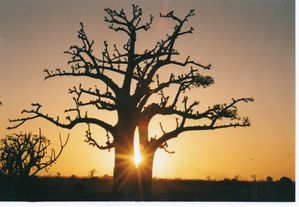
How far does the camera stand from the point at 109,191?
1238 centimetres

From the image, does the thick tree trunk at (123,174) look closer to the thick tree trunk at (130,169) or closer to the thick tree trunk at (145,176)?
the thick tree trunk at (130,169)

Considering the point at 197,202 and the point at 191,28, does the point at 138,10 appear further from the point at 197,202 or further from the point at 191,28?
the point at 197,202

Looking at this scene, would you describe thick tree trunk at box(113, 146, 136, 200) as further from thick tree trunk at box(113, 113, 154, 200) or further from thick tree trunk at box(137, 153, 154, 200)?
thick tree trunk at box(137, 153, 154, 200)

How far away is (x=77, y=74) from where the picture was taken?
497 inches

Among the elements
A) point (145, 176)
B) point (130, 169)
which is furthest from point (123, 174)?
point (145, 176)

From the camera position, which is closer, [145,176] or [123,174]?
[123,174]

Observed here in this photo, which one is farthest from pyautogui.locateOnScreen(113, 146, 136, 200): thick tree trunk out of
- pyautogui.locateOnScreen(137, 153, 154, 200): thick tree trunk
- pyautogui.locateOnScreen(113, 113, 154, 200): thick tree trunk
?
pyautogui.locateOnScreen(137, 153, 154, 200): thick tree trunk

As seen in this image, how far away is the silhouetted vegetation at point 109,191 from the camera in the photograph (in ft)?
38.7

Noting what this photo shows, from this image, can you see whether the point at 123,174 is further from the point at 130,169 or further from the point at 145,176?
the point at 145,176

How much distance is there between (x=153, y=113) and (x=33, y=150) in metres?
2.19

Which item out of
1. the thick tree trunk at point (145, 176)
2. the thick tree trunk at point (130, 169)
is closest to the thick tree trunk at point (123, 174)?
the thick tree trunk at point (130, 169)

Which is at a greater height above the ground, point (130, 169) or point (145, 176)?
point (130, 169)

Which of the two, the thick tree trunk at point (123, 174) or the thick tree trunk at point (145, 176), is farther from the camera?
the thick tree trunk at point (145, 176)

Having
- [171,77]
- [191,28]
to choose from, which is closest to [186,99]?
[171,77]
